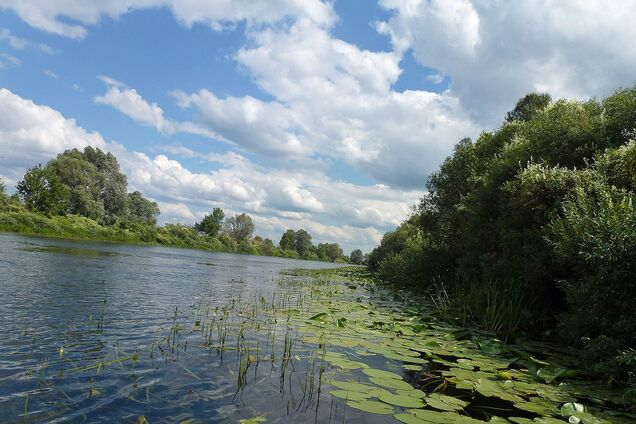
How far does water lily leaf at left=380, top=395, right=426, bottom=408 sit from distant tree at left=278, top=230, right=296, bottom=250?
15474 cm

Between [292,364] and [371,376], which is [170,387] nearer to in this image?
[292,364]

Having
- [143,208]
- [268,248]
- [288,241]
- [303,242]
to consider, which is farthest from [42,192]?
[303,242]

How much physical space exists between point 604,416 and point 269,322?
7576 millimetres

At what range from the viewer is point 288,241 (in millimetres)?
162000

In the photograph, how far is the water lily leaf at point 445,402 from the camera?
5.36 metres

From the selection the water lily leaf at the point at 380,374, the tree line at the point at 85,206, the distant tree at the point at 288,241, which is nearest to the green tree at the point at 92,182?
the tree line at the point at 85,206

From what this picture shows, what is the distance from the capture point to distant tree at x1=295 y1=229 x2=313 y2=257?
169 metres

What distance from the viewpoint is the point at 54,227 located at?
6022 centimetres

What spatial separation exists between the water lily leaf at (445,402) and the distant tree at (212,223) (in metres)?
120

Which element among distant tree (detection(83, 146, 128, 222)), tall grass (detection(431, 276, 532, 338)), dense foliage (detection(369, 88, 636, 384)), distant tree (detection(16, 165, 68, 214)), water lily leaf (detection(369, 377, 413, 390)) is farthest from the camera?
distant tree (detection(83, 146, 128, 222))

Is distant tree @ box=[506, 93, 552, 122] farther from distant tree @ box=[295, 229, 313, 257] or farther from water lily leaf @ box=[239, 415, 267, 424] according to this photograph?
distant tree @ box=[295, 229, 313, 257]

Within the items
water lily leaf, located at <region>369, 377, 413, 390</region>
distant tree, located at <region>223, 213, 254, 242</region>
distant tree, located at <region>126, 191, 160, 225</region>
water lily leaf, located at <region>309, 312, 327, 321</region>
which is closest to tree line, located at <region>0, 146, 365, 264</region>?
distant tree, located at <region>126, 191, 160, 225</region>

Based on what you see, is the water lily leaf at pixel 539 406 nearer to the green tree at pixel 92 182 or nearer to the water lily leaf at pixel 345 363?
the water lily leaf at pixel 345 363

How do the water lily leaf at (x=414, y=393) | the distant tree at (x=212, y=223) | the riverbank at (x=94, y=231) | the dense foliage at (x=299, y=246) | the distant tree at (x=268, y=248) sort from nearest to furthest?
the water lily leaf at (x=414, y=393)
the riverbank at (x=94, y=231)
the distant tree at (x=212, y=223)
the distant tree at (x=268, y=248)
the dense foliage at (x=299, y=246)
